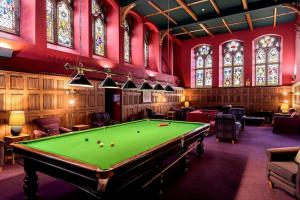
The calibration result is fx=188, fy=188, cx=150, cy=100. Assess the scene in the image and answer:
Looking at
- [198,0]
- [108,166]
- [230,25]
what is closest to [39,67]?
[108,166]

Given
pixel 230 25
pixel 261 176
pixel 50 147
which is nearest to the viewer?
pixel 50 147

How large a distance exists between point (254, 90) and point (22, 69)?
1250 centimetres

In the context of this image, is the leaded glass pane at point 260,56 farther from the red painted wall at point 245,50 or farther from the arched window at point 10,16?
the arched window at point 10,16

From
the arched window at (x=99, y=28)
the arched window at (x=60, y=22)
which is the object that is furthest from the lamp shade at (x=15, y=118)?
the arched window at (x=99, y=28)

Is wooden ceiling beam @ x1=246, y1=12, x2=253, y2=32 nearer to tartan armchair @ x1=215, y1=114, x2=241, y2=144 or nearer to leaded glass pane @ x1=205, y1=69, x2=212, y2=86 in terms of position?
leaded glass pane @ x1=205, y1=69, x2=212, y2=86

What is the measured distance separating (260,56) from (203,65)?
372 cm

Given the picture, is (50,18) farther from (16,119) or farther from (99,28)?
(16,119)

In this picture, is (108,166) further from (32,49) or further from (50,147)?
(32,49)

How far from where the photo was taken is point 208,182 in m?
3.73

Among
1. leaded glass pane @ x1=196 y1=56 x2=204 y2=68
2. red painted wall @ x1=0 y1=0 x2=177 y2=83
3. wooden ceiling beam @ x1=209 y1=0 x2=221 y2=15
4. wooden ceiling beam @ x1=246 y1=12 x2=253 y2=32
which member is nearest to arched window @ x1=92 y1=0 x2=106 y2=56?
red painted wall @ x1=0 y1=0 x2=177 y2=83

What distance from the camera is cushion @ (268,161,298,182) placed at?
3.00m

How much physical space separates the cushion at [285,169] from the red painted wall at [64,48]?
6530mm

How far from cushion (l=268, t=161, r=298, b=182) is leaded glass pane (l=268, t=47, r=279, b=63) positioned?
10737 millimetres

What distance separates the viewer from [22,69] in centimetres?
539
